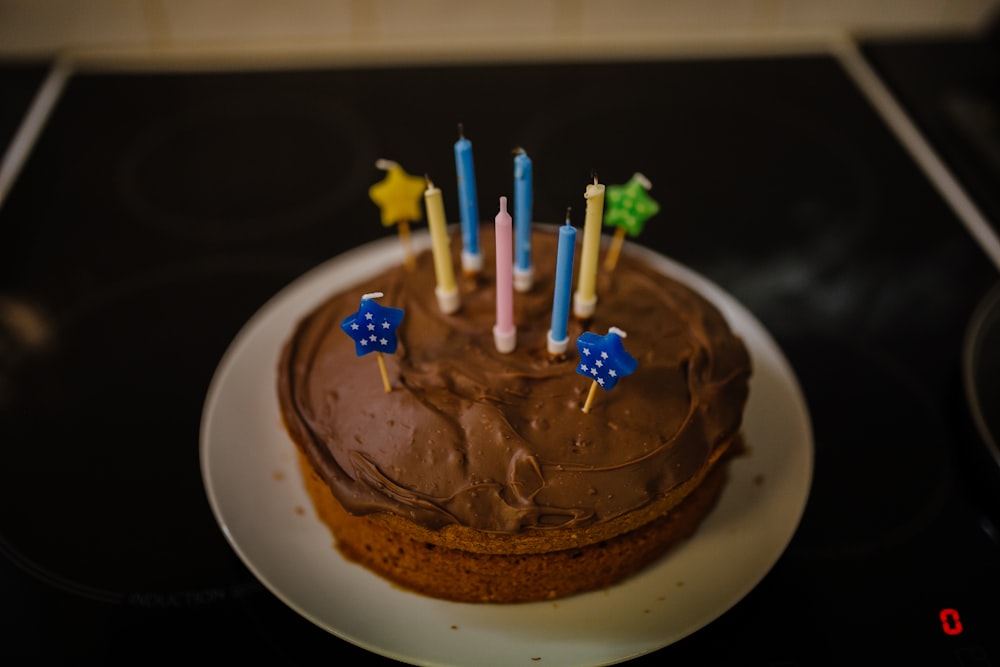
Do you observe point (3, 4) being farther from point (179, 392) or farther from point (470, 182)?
point (470, 182)

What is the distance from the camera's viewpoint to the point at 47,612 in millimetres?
1445

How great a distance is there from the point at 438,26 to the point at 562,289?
159 centimetres

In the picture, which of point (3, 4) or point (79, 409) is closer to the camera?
point (79, 409)

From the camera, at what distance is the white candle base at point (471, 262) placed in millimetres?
1592

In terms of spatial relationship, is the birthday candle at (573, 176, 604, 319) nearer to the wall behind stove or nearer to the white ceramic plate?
the white ceramic plate

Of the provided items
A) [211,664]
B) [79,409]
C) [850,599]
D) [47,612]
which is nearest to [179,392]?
[79,409]

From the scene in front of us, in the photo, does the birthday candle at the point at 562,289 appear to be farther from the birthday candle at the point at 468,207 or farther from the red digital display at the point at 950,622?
the red digital display at the point at 950,622

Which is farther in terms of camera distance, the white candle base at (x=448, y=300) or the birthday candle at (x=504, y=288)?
the white candle base at (x=448, y=300)

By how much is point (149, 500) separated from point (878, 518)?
130 cm

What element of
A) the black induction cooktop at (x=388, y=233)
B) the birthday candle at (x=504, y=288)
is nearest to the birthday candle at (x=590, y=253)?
the birthday candle at (x=504, y=288)

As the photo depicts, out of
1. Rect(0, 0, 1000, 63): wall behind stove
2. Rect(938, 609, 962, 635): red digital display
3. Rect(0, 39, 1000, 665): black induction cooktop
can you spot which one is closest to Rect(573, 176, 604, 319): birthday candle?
Rect(0, 39, 1000, 665): black induction cooktop

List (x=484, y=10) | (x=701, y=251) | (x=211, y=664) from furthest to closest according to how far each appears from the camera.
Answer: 1. (x=484, y=10)
2. (x=701, y=251)
3. (x=211, y=664)

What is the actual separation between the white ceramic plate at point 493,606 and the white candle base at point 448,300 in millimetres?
384

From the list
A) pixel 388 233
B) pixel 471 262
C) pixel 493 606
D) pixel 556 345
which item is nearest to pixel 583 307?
pixel 556 345
